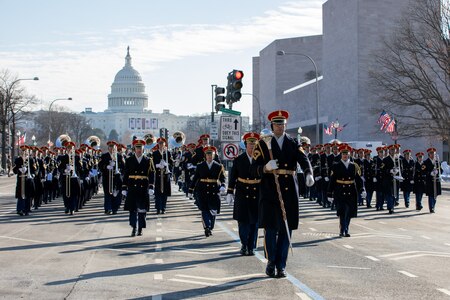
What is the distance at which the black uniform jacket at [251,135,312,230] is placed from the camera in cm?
1049

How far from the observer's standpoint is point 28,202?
21859mm

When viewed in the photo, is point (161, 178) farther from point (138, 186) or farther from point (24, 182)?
point (138, 186)

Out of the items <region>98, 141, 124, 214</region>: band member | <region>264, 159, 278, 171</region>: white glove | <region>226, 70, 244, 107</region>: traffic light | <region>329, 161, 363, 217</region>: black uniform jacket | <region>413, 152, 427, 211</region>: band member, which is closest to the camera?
<region>264, 159, 278, 171</region>: white glove

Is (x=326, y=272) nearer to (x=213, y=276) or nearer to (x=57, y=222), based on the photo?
(x=213, y=276)

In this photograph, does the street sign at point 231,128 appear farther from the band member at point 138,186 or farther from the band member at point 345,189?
the band member at point 138,186

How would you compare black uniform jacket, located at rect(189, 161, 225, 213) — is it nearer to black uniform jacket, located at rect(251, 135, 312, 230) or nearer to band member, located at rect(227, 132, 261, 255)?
band member, located at rect(227, 132, 261, 255)

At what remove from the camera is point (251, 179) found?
44.2 ft

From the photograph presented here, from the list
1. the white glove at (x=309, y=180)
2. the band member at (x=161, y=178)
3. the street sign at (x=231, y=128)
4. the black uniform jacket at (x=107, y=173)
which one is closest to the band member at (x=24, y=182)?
the black uniform jacket at (x=107, y=173)

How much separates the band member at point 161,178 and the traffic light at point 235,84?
2679 millimetres

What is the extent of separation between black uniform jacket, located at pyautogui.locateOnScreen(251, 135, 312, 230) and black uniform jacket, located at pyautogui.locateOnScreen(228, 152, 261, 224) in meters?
2.67

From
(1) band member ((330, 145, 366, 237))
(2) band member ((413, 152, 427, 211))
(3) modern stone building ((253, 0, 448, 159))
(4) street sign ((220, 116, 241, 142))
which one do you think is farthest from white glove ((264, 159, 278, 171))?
(3) modern stone building ((253, 0, 448, 159))

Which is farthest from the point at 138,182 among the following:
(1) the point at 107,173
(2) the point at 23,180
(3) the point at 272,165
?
(1) the point at 107,173

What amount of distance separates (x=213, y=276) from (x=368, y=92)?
6525 centimetres

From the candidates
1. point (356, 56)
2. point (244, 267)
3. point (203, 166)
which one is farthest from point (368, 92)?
point (244, 267)
